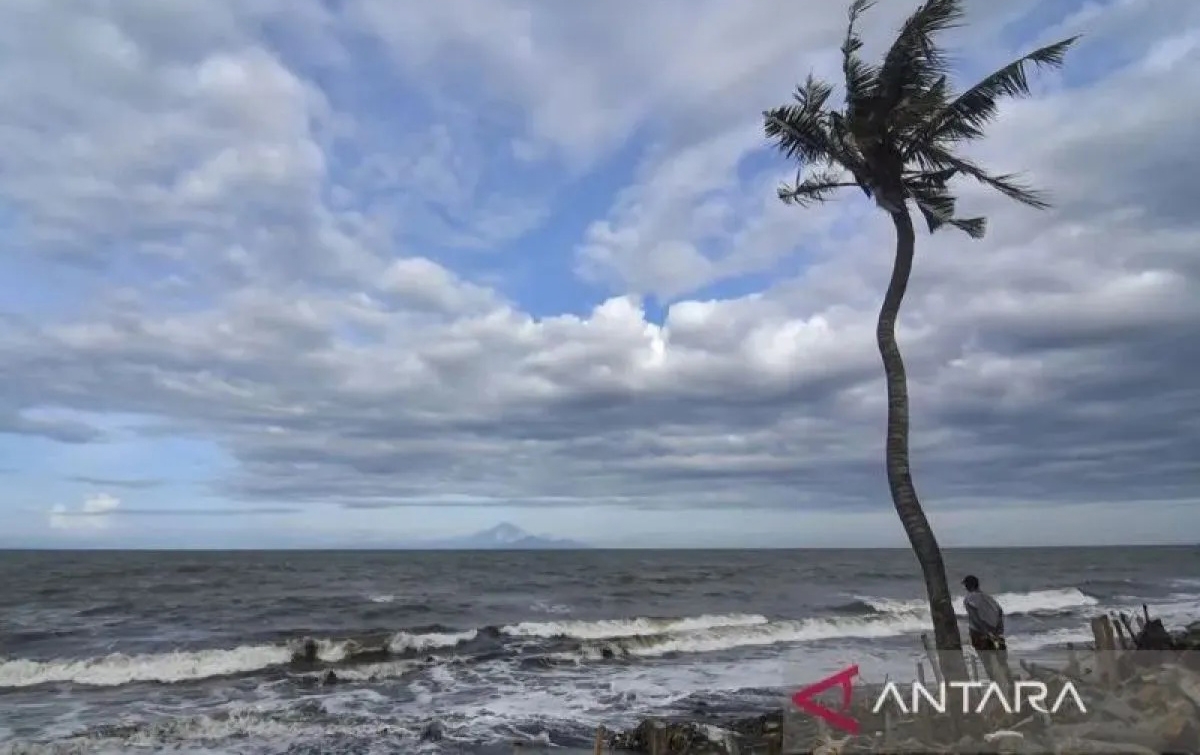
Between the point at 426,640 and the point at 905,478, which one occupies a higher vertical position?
the point at 905,478

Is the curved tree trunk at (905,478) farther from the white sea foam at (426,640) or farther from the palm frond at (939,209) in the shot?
the white sea foam at (426,640)

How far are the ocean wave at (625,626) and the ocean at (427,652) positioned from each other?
0.14m

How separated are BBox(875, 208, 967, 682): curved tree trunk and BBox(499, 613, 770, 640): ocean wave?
2126 cm

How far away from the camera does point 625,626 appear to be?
34.7 meters

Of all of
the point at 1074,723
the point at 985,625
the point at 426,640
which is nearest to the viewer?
the point at 1074,723

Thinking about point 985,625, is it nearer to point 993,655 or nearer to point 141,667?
point 993,655

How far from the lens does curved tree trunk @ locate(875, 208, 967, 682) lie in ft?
34.2

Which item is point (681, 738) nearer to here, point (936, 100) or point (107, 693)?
point (936, 100)

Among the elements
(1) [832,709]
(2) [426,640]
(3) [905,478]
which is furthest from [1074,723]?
(2) [426,640]

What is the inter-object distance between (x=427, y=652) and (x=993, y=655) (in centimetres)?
2046

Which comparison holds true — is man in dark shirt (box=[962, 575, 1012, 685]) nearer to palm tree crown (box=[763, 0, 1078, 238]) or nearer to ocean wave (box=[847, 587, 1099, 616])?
palm tree crown (box=[763, 0, 1078, 238])

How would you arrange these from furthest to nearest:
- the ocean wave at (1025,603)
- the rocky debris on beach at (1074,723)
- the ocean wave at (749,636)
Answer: the ocean wave at (1025,603) < the ocean wave at (749,636) < the rocky debris on beach at (1074,723)

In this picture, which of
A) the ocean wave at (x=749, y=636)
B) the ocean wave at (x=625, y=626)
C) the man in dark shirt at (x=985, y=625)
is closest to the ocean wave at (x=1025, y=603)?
the ocean wave at (x=749, y=636)

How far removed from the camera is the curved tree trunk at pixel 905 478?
1042cm
